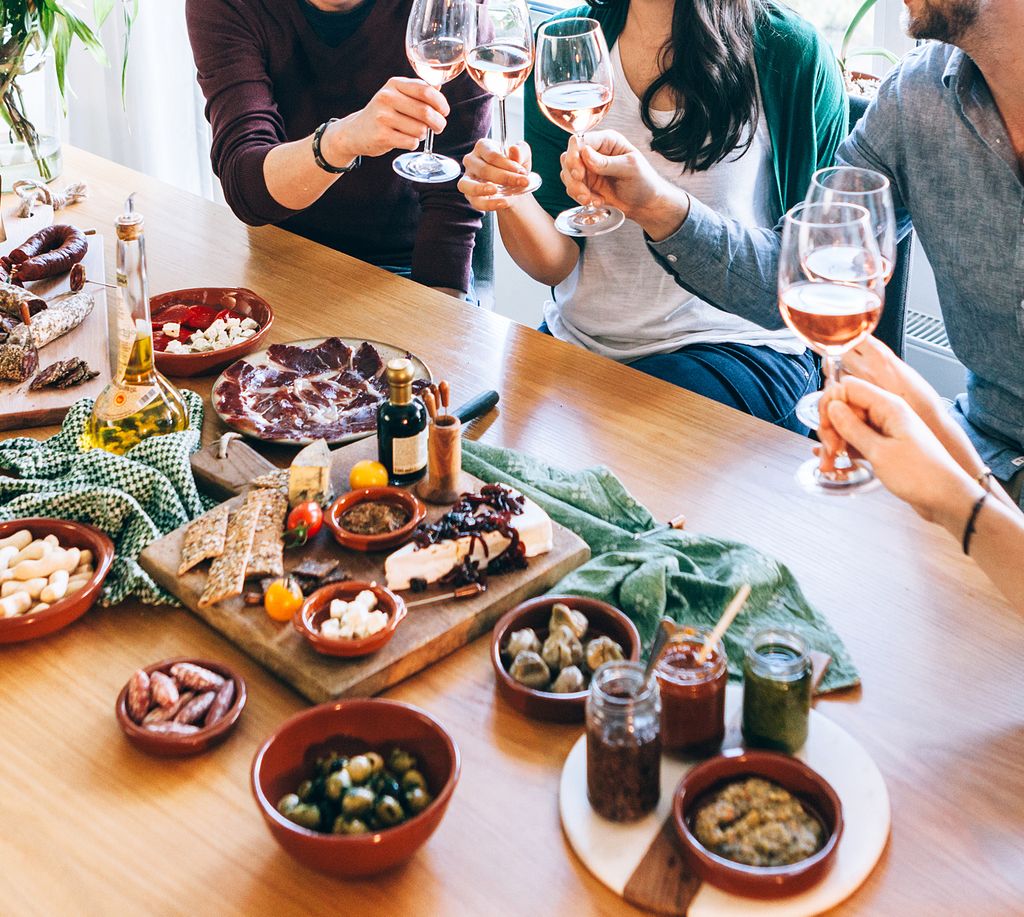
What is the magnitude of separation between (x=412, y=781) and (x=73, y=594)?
18.2 inches

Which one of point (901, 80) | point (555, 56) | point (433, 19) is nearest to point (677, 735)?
point (555, 56)

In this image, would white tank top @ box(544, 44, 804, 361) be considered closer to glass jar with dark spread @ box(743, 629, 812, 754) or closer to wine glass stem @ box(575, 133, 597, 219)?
wine glass stem @ box(575, 133, 597, 219)

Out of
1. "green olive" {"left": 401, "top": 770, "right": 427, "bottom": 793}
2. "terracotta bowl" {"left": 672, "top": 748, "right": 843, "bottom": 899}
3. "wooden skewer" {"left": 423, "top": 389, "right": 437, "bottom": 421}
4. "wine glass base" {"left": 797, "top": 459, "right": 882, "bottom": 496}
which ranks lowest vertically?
"green olive" {"left": 401, "top": 770, "right": 427, "bottom": 793}

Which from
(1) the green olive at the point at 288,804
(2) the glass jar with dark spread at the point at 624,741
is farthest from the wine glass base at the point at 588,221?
(1) the green olive at the point at 288,804

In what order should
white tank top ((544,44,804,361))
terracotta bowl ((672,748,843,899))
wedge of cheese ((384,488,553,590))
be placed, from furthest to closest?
white tank top ((544,44,804,361)), wedge of cheese ((384,488,553,590)), terracotta bowl ((672,748,843,899))

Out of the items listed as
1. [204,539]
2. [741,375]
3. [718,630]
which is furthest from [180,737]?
[741,375]

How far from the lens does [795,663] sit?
949 millimetres

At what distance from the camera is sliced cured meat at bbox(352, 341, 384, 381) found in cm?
162

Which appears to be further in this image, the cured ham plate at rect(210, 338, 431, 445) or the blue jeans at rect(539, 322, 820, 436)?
the blue jeans at rect(539, 322, 820, 436)

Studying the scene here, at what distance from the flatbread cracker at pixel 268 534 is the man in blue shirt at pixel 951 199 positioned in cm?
62

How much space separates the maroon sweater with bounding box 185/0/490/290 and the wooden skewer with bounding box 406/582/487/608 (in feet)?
3.59

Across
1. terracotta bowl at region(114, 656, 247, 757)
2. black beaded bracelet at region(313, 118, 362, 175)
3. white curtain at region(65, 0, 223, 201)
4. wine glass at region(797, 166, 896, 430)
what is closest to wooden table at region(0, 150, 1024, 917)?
terracotta bowl at region(114, 656, 247, 757)

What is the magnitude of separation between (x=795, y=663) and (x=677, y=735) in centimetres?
12

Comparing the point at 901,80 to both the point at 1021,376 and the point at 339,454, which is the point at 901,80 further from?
the point at 339,454
